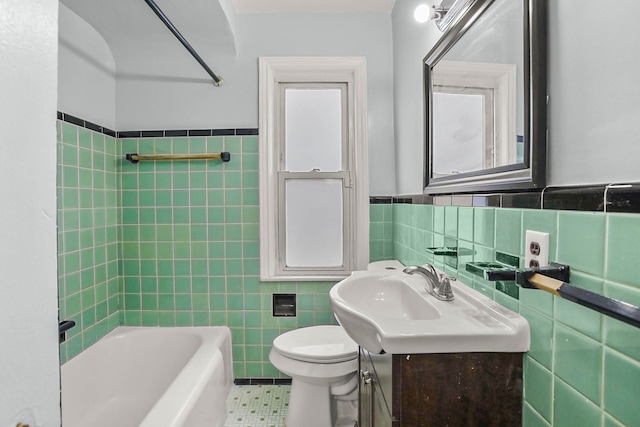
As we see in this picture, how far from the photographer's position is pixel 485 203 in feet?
3.23

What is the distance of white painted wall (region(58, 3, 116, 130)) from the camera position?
5.42 ft

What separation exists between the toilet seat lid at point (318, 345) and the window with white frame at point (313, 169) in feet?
1.30

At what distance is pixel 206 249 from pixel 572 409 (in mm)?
1863

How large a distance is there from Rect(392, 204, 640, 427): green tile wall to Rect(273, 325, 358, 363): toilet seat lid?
796 mm

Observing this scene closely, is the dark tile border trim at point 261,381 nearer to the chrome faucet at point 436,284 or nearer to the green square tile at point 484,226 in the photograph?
the chrome faucet at point 436,284

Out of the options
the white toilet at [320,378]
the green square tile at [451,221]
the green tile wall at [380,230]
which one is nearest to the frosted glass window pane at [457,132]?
the green square tile at [451,221]

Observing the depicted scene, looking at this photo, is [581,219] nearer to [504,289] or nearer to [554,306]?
[554,306]

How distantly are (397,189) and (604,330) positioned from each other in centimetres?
149

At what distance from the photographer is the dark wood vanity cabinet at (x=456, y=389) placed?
792 mm

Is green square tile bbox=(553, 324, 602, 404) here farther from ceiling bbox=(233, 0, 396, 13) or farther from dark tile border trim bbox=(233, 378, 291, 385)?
ceiling bbox=(233, 0, 396, 13)

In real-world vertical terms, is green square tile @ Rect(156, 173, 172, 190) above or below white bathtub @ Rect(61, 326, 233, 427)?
above

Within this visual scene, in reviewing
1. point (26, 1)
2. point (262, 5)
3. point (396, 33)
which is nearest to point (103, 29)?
point (262, 5)

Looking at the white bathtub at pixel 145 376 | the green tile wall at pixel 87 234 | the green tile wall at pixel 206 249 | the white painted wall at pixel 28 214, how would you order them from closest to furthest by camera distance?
1. the white painted wall at pixel 28 214
2. the white bathtub at pixel 145 376
3. the green tile wall at pixel 87 234
4. the green tile wall at pixel 206 249

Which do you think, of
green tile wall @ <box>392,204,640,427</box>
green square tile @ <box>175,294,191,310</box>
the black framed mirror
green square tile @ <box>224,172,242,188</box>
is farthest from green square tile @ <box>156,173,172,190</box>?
green tile wall @ <box>392,204,640,427</box>
